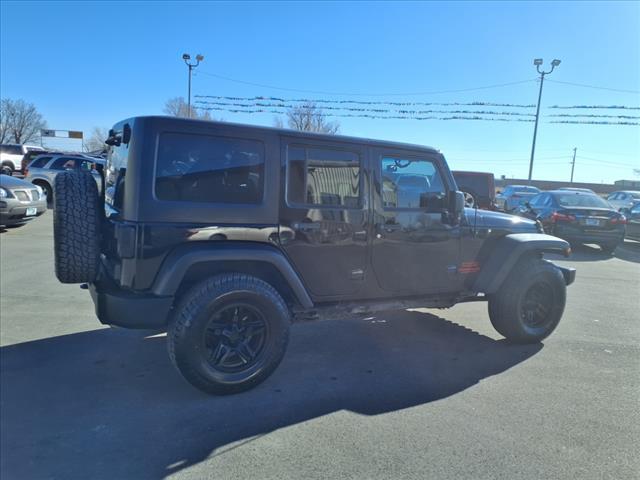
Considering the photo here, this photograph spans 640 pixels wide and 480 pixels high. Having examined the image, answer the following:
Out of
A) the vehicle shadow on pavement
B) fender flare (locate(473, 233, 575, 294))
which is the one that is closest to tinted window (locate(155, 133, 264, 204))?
the vehicle shadow on pavement

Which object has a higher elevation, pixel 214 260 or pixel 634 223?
pixel 634 223

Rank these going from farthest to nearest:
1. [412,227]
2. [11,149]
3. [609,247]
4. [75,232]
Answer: [11,149]
[609,247]
[412,227]
[75,232]

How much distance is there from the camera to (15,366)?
3590mm

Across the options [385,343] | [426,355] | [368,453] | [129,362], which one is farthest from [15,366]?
[426,355]

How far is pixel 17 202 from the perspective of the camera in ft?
29.1

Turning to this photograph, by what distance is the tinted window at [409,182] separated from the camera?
12.4 ft

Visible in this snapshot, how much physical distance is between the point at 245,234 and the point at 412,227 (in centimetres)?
157

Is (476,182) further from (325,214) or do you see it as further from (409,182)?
(325,214)

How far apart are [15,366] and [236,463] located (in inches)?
93.7

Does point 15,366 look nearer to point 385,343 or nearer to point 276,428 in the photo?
point 276,428

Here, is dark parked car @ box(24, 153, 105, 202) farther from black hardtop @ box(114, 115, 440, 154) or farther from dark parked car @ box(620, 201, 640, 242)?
dark parked car @ box(620, 201, 640, 242)

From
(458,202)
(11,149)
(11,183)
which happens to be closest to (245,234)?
(458,202)

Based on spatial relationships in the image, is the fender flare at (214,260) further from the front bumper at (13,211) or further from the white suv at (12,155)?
the white suv at (12,155)

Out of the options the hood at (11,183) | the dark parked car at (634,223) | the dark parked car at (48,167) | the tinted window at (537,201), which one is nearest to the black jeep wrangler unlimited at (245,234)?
the hood at (11,183)
